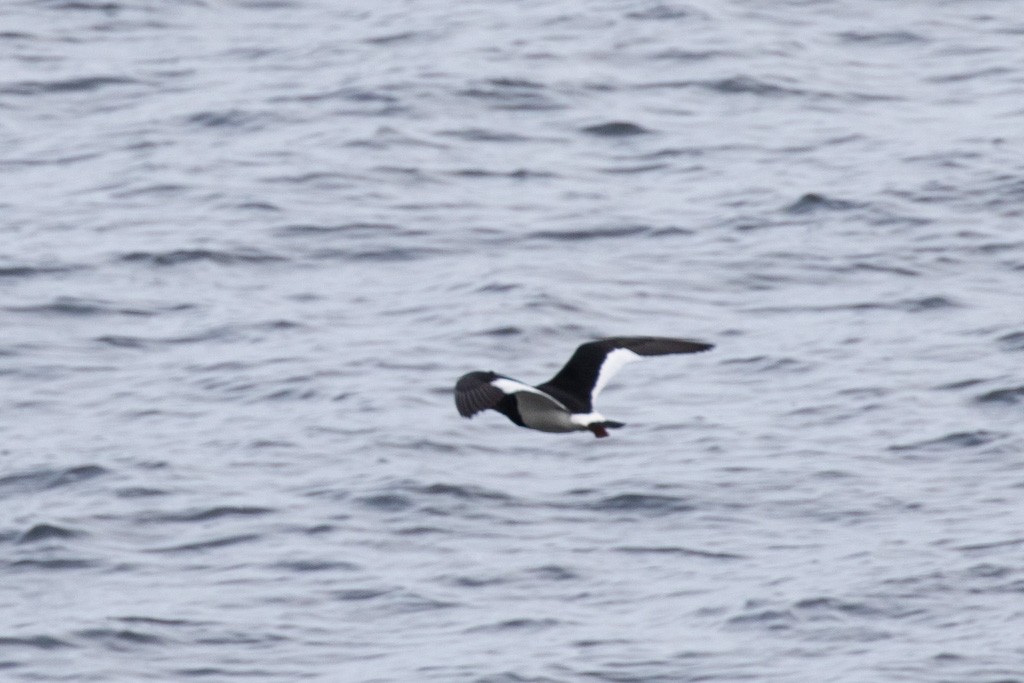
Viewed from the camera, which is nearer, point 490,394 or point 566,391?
point 490,394

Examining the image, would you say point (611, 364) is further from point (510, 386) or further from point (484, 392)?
point (484, 392)

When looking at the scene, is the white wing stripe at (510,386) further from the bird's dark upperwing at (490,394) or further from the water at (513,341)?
the water at (513,341)

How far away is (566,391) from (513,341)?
5.61 meters

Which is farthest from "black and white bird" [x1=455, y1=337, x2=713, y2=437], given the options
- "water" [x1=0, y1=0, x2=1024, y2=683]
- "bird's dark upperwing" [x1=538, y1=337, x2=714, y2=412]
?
"water" [x1=0, y1=0, x2=1024, y2=683]

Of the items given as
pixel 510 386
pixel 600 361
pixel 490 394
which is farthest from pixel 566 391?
pixel 490 394

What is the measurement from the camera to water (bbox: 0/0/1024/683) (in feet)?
41.3

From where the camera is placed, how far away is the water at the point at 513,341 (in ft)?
41.3

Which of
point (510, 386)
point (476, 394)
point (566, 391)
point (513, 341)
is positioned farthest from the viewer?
point (513, 341)

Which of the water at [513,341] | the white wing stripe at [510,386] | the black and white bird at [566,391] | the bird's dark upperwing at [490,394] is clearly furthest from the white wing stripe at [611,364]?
the water at [513,341]

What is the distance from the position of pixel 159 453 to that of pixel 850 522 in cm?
413

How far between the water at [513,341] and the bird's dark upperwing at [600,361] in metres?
1.86

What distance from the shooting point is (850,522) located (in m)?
13.5

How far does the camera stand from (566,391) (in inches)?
416

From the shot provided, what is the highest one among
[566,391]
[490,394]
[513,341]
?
[490,394]
